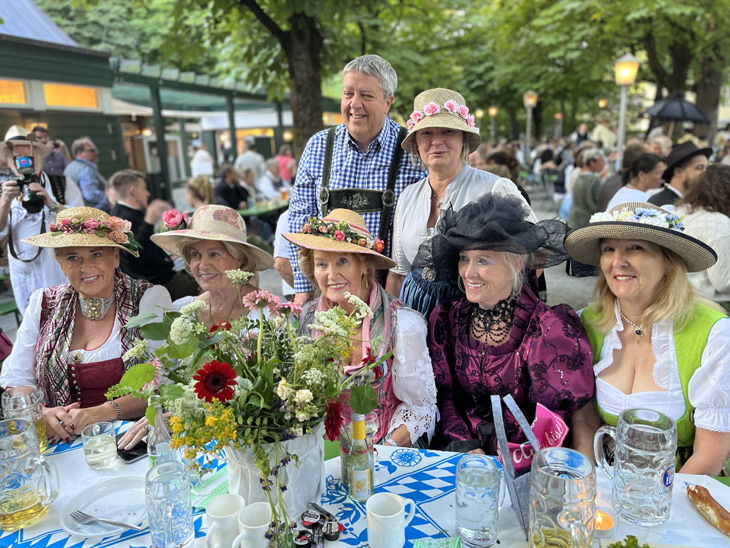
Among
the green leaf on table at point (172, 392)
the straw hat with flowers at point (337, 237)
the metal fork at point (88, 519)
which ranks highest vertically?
the straw hat with flowers at point (337, 237)

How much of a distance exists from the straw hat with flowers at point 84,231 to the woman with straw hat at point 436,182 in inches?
59.7

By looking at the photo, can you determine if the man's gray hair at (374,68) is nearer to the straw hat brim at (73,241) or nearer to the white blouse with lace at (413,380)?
the white blouse with lace at (413,380)

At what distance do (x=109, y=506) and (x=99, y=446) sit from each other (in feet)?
0.98

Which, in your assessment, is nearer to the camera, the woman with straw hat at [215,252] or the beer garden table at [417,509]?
the beer garden table at [417,509]

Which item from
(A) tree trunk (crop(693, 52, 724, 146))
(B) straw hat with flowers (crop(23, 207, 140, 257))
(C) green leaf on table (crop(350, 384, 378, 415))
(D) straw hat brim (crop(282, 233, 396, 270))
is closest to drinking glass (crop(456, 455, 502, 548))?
(C) green leaf on table (crop(350, 384, 378, 415))

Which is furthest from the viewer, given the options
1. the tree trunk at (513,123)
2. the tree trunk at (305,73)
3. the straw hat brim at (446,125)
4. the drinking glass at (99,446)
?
the tree trunk at (513,123)

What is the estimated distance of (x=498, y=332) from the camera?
2.42 m

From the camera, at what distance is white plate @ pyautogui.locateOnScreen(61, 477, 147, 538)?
163cm

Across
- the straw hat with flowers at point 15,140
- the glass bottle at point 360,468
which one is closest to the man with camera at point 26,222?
the straw hat with flowers at point 15,140

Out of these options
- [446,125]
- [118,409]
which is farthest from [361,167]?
→ [118,409]

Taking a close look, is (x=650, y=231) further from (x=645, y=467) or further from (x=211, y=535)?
(x=211, y=535)

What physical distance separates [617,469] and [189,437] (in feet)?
4.10

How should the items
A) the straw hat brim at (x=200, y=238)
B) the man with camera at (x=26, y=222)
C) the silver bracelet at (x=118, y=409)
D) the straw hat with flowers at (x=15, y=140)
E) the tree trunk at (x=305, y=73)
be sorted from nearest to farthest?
the silver bracelet at (x=118, y=409) → the straw hat brim at (x=200, y=238) → the man with camera at (x=26, y=222) → the straw hat with flowers at (x=15, y=140) → the tree trunk at (x=305, y=73)

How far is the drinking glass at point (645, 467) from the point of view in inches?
60.6
